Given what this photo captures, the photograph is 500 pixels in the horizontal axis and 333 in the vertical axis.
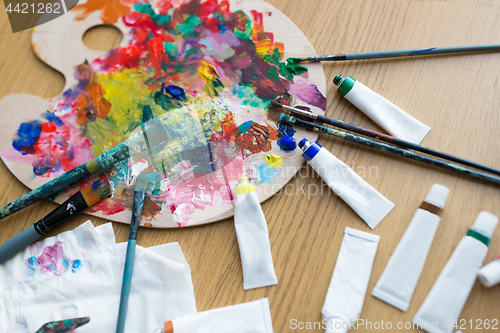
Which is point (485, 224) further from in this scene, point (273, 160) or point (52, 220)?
point (52, 220)

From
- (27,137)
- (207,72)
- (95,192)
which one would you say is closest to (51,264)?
(95,192)

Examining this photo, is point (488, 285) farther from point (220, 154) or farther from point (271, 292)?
point (220, 154)

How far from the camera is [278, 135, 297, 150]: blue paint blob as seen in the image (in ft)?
2.23

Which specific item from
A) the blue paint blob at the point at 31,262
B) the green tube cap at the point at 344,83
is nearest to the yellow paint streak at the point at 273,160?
the green tube cap at the point at 344,83

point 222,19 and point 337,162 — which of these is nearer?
point 337,162

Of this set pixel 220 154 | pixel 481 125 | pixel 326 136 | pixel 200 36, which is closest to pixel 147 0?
pixel 200 36

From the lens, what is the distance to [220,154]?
690mm

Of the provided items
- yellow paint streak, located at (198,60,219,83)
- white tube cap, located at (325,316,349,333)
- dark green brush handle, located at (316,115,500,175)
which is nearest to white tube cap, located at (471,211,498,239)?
dark green brush handle, located at (316,115,500,175)

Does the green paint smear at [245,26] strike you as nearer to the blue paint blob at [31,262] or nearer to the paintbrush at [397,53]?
the paintbrush at [397,53]

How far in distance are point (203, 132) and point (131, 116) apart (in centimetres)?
18

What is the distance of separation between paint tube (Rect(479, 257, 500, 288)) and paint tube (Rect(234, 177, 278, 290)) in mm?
376

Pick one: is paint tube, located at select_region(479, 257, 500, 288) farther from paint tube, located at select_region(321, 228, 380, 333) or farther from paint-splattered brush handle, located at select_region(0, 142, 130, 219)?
paint-splattered brush handle, located at select_region(0, 142, 130, 219)

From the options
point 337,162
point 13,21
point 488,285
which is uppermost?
point 13,21

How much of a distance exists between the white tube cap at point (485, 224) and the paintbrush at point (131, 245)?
0.66 m
